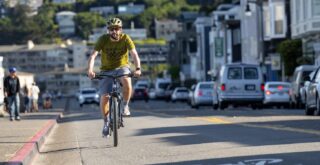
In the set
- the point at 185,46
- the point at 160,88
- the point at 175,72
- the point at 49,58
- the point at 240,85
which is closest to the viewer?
the point at 240,85

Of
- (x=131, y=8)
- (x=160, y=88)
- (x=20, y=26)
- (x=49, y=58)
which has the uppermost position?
(x=131, y=8)

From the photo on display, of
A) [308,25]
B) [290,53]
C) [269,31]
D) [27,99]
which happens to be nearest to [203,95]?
[27,99]

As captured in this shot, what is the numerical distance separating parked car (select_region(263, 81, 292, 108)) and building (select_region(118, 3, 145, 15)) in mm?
108914

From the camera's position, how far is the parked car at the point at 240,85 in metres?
35.3

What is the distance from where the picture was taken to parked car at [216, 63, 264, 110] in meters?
35.3

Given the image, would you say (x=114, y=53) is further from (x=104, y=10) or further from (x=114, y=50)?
(x=104, y=10)

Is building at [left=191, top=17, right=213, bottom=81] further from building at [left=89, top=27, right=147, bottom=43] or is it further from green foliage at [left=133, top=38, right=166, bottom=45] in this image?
green foliage at [left=133, top=38, right=166, bottom=45]

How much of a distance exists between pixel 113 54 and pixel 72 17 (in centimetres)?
14324

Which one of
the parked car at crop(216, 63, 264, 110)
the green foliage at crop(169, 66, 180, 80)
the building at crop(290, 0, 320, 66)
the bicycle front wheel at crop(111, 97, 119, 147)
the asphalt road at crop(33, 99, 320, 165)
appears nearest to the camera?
the asphalt road at crop(33, 99, 320, 165)

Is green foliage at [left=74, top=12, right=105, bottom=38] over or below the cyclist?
over

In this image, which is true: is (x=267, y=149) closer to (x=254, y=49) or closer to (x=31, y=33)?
(x=254, y=49)

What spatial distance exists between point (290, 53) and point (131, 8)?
101875 mm

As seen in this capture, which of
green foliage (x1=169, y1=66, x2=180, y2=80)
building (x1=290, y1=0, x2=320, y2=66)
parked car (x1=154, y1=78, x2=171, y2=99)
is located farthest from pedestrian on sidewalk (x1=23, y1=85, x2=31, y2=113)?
green foliage (x1=169, y1=66, x2=180, y2=80)

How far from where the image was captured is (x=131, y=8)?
15950 centimetres
